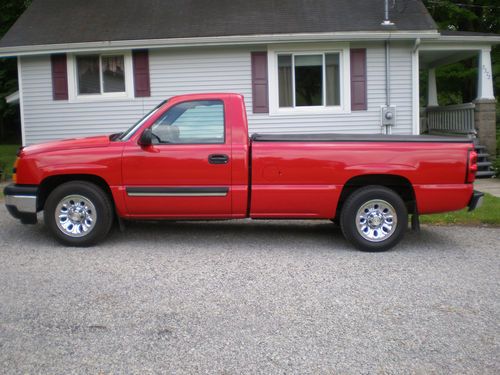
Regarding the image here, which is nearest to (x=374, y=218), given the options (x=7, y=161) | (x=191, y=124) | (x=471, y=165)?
(x=471, y=165)

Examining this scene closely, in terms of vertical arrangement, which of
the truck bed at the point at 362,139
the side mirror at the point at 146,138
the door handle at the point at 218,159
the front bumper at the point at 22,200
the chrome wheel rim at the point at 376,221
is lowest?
the chrome wheel rim at the point at 376,221

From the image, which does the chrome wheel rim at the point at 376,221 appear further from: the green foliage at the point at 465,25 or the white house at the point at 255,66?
the green foliage at the point at 465,25

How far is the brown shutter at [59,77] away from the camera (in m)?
14.2

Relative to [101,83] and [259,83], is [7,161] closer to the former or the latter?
[101,83]

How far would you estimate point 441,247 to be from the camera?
693 centimetres

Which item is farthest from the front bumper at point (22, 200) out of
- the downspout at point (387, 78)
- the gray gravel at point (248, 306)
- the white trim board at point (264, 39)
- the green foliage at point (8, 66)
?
the green foliage at point (8, 66)

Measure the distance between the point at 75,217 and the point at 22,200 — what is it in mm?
660

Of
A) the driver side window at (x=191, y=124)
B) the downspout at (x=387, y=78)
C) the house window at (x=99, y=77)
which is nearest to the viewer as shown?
the driver side window at (x=191, y=124)

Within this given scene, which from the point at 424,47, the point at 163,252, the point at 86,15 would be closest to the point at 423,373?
the point at 163,252

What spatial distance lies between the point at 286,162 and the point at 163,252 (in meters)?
1.81

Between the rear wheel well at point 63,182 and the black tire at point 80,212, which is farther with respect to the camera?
the rear wheel well at point 63,182

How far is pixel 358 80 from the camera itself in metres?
13.8

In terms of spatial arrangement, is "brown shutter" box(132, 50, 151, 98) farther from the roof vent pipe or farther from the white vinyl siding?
the roof vent pipe

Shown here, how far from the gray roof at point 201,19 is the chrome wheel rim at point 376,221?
7810mm
